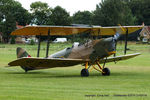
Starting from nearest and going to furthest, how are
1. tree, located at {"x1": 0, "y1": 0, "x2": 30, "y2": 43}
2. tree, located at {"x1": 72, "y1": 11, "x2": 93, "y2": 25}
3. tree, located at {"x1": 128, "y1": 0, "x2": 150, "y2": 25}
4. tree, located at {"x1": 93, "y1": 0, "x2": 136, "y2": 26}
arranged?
tree, located at {"x1": 0, "y1": 0, "x2": 30, "y2": 43} < tree, located at {"x1": 93, "y1": 0, "x2": 136, "y2": 26} < tree, located at {"x1": 128, "y1": 0, "x2": 150, "y2": 25} < tree, located at {"x1": 72, "y1": 11, "x2": 93, "y2": 25}

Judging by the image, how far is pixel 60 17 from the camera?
8900cm

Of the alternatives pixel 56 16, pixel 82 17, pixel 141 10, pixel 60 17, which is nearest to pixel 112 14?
pixel 60 17

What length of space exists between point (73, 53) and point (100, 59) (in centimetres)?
145

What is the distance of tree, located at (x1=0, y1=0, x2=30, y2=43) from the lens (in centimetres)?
9544

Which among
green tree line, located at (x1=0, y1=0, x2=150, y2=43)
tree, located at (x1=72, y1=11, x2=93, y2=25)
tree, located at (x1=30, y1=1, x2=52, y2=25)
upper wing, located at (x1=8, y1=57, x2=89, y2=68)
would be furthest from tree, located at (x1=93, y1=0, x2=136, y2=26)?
upper wing, located at (x1=8, y1=57, x2=89, y2=68)

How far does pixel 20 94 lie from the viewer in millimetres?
11141

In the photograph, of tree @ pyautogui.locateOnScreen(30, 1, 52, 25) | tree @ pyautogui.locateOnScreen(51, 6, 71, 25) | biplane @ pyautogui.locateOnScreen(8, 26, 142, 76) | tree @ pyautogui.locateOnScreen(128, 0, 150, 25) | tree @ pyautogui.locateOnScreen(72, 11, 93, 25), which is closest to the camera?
biplane @ pyautogui.locateOnScreen(8, 26, 142, 76)

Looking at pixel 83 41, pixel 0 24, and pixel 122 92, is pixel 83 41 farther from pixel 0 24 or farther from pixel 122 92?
pixel 0 24

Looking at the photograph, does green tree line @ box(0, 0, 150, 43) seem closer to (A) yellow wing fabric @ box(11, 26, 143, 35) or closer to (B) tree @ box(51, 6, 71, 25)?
(B) tree @ box(51, 6, 71, 25)

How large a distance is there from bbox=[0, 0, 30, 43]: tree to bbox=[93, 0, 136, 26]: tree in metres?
20.2

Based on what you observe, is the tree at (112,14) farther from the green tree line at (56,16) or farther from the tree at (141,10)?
the tree at (141,10)

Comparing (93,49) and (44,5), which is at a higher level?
(44,5)

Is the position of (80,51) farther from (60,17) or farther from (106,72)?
(60,17)

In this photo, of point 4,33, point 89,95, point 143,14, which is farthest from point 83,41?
point 143,14
